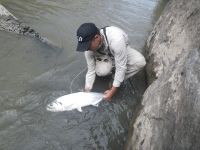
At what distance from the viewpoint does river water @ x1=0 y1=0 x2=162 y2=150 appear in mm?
4512

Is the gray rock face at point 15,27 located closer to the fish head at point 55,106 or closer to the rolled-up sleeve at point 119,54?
the fish head at point 55,106

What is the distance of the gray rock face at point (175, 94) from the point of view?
118 inches

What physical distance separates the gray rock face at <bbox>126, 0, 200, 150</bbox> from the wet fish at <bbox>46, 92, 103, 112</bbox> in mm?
887

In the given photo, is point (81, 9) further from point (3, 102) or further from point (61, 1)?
point (3, 102)

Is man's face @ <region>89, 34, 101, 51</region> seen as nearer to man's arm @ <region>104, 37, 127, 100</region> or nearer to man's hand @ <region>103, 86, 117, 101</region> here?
man's arm @ <region>104, 37, 127, 100</region>

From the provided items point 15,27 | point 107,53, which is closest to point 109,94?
point 107,53

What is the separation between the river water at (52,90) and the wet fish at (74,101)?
0.42ft

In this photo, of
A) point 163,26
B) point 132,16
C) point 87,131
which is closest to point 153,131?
point 87,131

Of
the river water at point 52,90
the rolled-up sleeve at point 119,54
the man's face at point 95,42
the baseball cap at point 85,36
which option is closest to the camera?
the baseball cap at point 85,36

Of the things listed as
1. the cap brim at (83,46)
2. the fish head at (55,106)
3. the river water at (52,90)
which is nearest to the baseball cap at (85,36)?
the cap brim at (83,46)

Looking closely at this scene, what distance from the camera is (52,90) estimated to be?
545 cm

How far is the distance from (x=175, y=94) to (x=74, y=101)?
186 cm

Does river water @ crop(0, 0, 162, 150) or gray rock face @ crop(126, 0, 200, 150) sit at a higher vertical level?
gray rock face @ crop(126, 0, 200, 150)

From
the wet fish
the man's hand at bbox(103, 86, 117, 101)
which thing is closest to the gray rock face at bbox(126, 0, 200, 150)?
the man's hand at bbox(103, 86, 117, 101)
